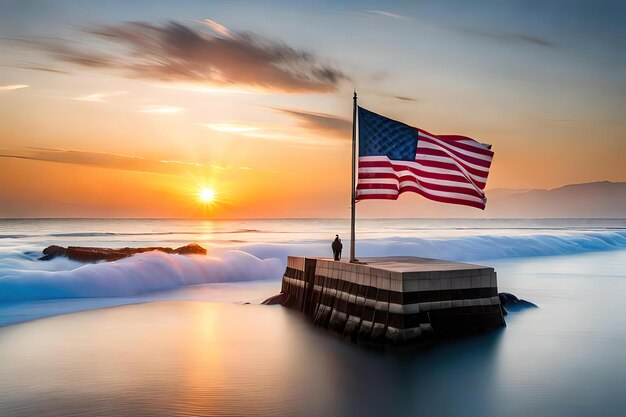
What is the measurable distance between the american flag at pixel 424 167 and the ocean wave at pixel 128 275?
2200 cm

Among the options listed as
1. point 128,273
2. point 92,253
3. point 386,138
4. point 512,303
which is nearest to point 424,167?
point 386,138

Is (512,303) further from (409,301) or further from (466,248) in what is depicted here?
(466,248)

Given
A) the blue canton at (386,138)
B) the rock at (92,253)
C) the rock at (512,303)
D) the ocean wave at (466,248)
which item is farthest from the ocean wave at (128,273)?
the blue canton at (386,138)

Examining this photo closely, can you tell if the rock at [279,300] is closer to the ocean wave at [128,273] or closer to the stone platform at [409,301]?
Answer: the stone platform at [409,301]

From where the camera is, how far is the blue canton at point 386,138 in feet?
69.6

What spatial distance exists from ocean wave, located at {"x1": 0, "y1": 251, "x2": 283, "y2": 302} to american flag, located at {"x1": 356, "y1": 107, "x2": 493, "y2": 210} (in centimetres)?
2200

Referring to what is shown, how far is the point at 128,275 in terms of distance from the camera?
129 feet

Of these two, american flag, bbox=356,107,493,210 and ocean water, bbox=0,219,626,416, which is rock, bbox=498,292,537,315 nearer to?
ocean water, bbox=0,219,626,416

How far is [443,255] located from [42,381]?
6541cm

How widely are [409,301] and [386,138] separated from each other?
20.7 feet

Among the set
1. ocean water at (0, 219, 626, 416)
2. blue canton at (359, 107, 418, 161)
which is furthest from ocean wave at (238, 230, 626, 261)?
blue canton at (359, 107, 418, 161)

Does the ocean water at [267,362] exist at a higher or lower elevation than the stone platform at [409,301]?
lower

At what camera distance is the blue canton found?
21203 mm

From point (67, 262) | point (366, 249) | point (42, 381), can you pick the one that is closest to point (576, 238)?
point (366, 249)
